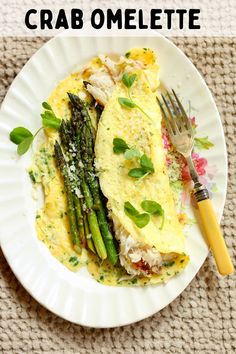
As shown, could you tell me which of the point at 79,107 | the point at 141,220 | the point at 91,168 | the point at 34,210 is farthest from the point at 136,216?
the point at 79,107

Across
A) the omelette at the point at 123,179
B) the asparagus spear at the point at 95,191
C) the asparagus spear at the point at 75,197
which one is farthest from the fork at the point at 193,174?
the asparagus spear at the point at 75,197

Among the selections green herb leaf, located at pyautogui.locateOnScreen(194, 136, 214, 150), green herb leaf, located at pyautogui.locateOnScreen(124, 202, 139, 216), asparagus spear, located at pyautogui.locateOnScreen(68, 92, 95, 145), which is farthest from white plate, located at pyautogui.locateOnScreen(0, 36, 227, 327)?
→ green herb leaf, located at pyautogui.locateOnScreen(124, 202, 139, 216)

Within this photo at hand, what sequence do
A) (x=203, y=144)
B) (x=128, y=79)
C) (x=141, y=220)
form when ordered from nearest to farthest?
(x=141, y=220)
(x=128, y=79)
(x=203, y=144)

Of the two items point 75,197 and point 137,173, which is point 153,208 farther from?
point 75,197

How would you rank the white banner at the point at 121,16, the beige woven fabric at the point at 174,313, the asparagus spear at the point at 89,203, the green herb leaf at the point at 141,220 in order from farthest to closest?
the white banner at the point at 121,16 → the beige woven fabric at the point at 174,313 → the asparagus spear at the point at 89,203 → the green herb leaf at the point at 141,220

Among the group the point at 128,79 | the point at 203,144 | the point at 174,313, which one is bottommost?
the point at 174,313

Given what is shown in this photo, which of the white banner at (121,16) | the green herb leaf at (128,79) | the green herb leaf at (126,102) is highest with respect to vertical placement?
the white banner at (121,16)

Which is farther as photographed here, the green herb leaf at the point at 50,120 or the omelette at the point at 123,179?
the green herb leaf at the point at 50,120

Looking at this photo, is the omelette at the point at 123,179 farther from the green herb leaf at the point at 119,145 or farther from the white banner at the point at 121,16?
the white banner at the point at 121,16
